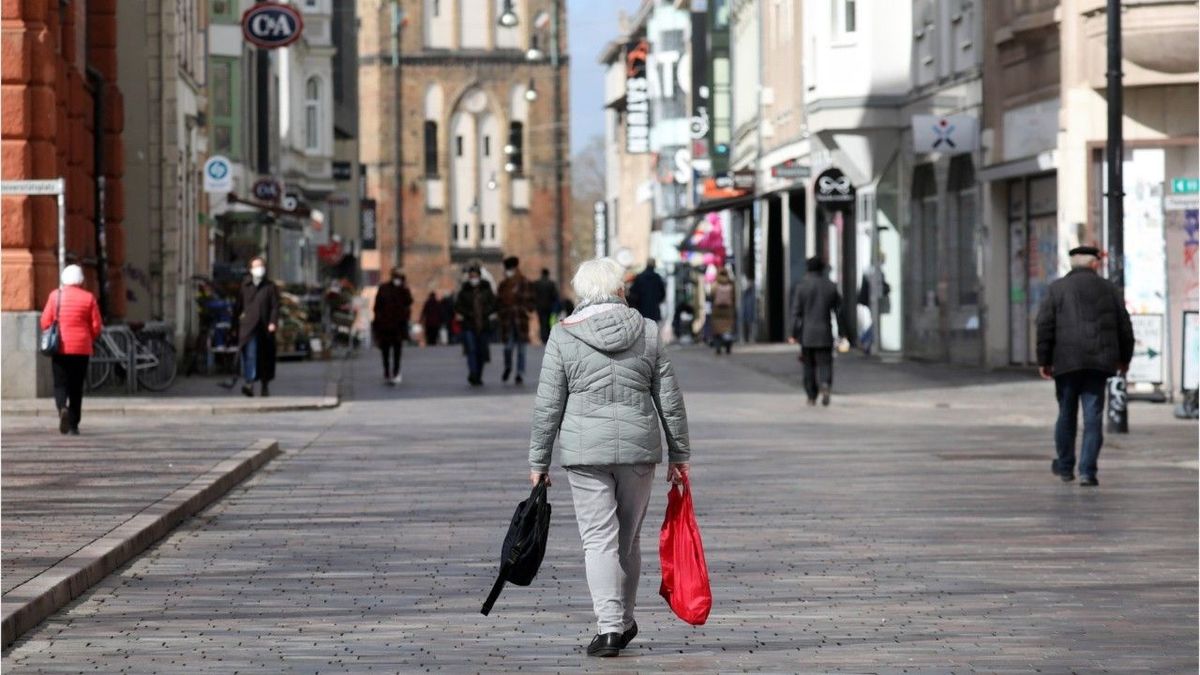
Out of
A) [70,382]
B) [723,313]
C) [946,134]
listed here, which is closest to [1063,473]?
[70,382]

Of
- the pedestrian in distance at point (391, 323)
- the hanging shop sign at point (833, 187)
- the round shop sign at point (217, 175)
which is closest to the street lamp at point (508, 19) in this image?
the hanging shop sign at point (833, 187)

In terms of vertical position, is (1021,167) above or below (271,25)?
below

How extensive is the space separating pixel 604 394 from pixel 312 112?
73489mm

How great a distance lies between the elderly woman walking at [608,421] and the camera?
920cm

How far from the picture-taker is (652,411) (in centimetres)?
935

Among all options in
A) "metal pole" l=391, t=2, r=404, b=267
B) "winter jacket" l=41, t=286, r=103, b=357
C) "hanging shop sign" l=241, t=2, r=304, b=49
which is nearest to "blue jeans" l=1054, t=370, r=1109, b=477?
"winter jacket" l=41, t=286, r=103, b=357

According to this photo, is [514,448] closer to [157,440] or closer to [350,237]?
[157,440]

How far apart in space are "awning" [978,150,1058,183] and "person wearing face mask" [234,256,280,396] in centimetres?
1030

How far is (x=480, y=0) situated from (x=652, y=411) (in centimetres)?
11013

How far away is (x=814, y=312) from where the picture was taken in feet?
92.3

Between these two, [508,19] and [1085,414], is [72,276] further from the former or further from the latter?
[508,19]

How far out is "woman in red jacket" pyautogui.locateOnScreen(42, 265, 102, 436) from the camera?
22156 mm

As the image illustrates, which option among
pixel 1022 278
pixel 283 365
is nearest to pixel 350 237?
pixel 283 365

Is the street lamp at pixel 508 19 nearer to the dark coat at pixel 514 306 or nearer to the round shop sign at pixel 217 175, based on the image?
the round shop sign at pixel 217 175
